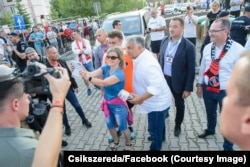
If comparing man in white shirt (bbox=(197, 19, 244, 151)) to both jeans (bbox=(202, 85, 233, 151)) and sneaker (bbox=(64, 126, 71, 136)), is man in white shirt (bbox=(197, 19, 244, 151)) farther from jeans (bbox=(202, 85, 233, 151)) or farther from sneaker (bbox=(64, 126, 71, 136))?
sneaker (bbox=(64, 126, 71, 136))

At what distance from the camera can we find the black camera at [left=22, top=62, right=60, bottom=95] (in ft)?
4.72

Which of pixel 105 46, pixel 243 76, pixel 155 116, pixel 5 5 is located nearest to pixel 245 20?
pixel 105 46

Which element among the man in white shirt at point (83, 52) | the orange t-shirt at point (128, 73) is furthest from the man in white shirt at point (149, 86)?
the man in white shirt at point (83, 52)

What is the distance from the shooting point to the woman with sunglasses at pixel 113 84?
3.11 m

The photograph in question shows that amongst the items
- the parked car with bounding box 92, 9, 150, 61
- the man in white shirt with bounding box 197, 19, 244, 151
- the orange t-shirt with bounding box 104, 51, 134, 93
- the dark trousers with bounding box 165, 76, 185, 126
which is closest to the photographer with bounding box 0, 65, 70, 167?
Answer: the orange t-shirt with bounding box 104, 51, 134, 93

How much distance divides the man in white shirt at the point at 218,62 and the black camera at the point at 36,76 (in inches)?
89.1

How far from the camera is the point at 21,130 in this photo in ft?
4.57

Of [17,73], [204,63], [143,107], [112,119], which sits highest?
[17,73]

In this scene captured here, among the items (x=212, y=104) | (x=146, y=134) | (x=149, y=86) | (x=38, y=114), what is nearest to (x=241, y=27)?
(x=212, y=104)

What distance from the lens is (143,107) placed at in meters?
3.25

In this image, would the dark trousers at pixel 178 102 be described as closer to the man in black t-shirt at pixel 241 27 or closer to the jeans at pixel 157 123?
the jeans at pixel 157 123

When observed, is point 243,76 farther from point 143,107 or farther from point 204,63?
point 204,63

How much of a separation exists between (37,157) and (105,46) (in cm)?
406

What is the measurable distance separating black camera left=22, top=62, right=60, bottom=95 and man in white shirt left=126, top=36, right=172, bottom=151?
161cm
